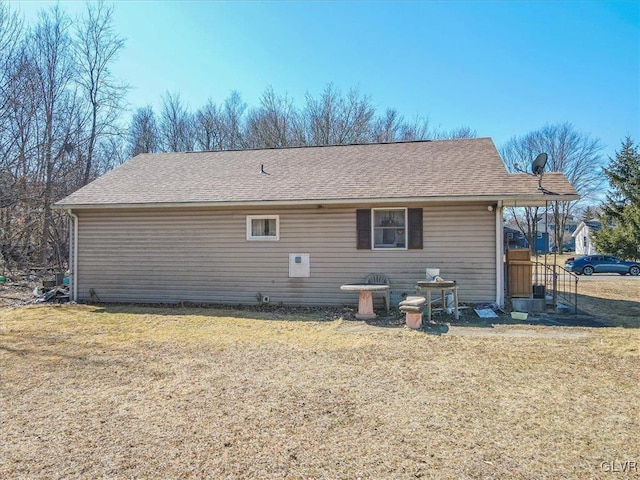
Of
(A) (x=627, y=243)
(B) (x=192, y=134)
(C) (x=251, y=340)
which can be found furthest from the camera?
(B) (x=192, y=134)

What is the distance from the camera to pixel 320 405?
11.6ft

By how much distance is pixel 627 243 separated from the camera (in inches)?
701

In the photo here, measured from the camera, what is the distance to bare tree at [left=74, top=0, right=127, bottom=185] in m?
18.6

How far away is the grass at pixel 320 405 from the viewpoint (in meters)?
2.58

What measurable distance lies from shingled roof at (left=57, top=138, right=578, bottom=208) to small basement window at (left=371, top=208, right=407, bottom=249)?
520mm

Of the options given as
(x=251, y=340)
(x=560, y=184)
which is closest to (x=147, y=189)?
(x=251, y=340)

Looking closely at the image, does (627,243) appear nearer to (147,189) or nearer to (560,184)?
(560,184)

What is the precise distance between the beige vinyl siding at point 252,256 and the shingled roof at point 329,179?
1.43 ft

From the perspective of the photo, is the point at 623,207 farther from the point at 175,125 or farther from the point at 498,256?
the point at 175,125

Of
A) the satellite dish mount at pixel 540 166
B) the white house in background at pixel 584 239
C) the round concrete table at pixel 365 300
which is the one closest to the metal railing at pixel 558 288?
the satellite dish mount at pixel 540 166

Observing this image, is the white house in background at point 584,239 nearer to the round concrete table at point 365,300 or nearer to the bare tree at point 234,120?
the bare tree at point 234,120

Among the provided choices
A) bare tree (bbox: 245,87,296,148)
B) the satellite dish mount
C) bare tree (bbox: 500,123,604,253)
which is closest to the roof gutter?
the satellite dish mount

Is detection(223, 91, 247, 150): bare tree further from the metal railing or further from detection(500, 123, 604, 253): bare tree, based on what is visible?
detection(500, 123, 604, 253): bare tree

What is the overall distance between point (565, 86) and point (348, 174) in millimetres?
8879
